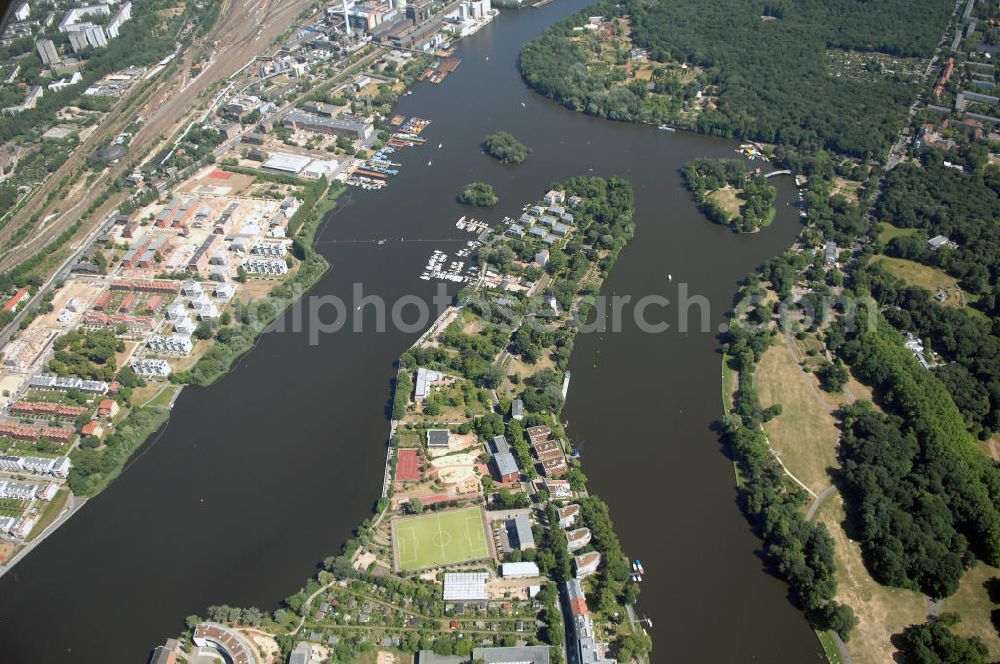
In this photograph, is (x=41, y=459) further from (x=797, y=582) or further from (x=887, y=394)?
(x=887, y=394)

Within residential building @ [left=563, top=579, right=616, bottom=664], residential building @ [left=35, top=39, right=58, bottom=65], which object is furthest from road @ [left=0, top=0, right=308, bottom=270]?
residential building @ [left=563, top=579, right=616, bottom=664]

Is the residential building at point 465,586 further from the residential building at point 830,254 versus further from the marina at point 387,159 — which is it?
the marina at point 387,159

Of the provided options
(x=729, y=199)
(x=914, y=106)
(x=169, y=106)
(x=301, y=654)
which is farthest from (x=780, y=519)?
(x=169, y=106)

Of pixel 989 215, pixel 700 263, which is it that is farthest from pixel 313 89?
pixel 989 215

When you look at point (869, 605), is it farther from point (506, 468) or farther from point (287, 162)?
point (287, 162)

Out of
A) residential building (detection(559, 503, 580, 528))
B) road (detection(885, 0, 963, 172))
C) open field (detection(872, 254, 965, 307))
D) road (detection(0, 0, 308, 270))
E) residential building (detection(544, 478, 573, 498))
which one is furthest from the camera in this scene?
road (detection(885, 0, 963, 172))

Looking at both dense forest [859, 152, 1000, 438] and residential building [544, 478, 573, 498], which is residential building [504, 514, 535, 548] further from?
dense forest [859, 152, 1000, 438]
